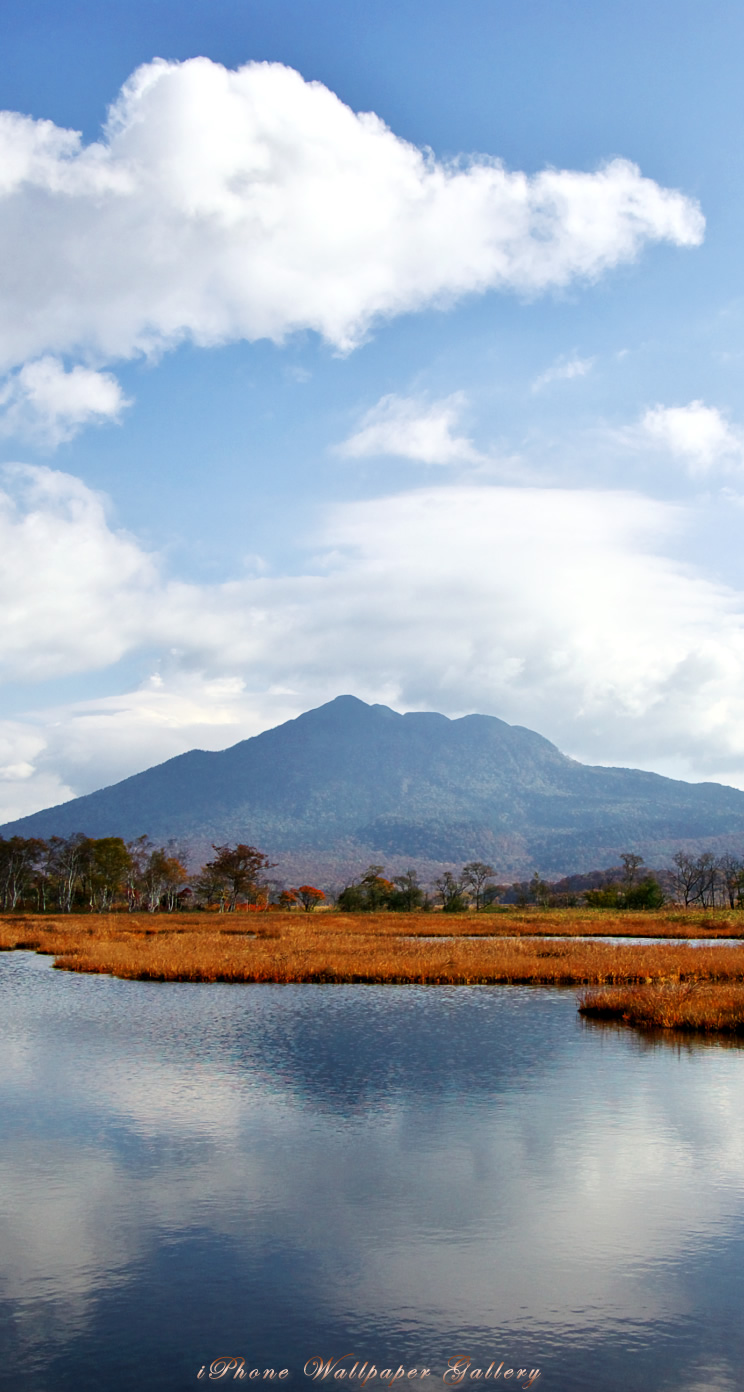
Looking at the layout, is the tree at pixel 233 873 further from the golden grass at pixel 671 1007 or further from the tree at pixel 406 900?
the golden grass at pixel 671 1007

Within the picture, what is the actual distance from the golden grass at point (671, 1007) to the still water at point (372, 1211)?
9.86ft

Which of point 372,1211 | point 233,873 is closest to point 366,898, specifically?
point 233,873

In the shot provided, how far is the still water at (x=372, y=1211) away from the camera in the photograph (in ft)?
36.3

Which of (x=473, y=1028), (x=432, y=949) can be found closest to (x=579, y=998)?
(x=473, y=1028)

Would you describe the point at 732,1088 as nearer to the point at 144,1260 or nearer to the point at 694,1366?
the point at 694,1366

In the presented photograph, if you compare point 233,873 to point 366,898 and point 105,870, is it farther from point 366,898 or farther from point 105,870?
point 366,898

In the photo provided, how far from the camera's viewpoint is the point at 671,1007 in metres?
32.9

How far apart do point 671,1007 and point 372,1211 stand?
20827 millimetres

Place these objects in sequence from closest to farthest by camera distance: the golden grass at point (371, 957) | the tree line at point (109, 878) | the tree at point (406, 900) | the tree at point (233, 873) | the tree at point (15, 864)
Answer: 1. the golden grass at point (371, 957)
2. the tree at point (406, 900)
3. the tree line at point (109, 878)
4. the tree at point (15, 864)
5. the tree at point (233, 873)

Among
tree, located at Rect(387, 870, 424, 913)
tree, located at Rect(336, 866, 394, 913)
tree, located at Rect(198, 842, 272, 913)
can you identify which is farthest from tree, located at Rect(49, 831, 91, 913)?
tree, located at Rect(387, 870, 424, 913)

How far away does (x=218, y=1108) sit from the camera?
21.2 meters

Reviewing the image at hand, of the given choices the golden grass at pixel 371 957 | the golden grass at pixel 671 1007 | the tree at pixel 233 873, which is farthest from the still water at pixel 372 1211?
the tree at pixel 233 873

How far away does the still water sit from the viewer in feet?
36.3

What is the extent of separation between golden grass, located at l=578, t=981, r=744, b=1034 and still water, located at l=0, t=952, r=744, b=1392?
3.01 m
